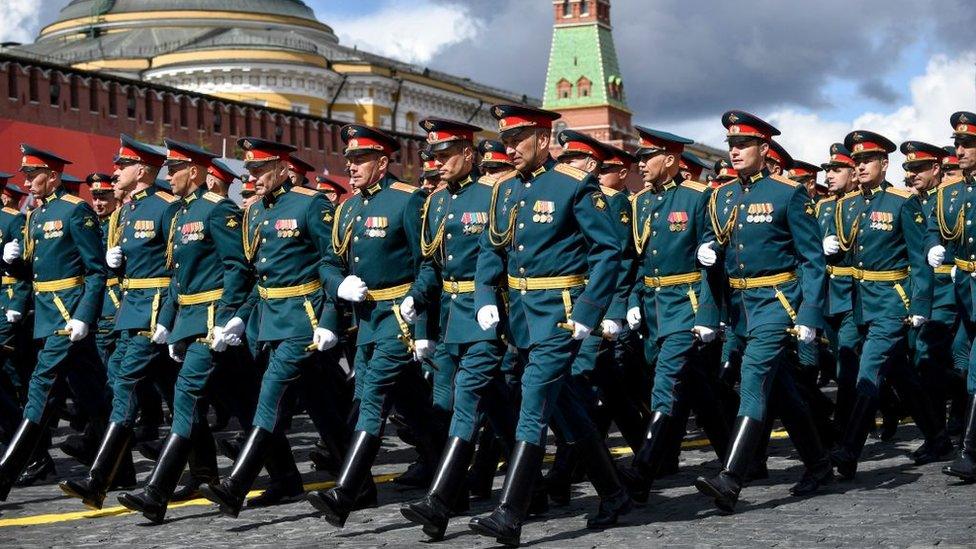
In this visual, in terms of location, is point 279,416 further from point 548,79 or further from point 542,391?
point 548,79

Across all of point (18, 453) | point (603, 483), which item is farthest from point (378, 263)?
point (18, 453)

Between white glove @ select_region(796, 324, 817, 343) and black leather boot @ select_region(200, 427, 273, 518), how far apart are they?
8.87ft

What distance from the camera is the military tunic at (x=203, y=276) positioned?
8.66 m

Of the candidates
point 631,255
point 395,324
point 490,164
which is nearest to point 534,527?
point 395,324

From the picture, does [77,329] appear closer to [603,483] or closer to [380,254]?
[380,254]

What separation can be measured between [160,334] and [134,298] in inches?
21.8

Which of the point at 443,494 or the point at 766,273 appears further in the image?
the point at 766,273

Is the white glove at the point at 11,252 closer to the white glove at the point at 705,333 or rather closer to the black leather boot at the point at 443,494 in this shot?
the black leather boot at the point at 443,494

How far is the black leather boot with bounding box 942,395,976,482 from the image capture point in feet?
28.8

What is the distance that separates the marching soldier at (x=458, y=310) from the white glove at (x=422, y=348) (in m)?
0.08

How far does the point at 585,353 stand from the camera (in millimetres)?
8898

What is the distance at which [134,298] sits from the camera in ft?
30.7

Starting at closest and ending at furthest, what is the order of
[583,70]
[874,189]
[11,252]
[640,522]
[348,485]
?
[348,485], [640,522], [874,189], [11,252], [583,70]

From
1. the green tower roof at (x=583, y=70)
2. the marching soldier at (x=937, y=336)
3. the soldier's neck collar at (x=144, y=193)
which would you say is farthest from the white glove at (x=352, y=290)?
the green tower roof at (x=583, y=70)
